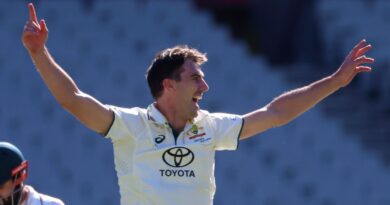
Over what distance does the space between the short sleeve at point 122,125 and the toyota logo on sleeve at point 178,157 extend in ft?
0.62

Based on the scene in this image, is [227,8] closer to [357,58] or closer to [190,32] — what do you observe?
[190,32]

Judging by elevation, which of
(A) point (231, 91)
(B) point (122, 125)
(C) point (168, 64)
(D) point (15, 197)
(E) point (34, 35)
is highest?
(A) point (231, 91)

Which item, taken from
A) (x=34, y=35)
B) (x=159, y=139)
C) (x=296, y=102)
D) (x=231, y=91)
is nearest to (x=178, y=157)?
(x=159, y=139)

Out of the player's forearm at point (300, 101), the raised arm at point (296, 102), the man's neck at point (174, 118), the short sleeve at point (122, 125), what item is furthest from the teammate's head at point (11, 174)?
the player's forearm at point (300, 101)

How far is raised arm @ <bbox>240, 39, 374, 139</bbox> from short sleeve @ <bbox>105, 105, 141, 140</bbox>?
0.53 meters

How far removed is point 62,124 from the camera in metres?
13.6

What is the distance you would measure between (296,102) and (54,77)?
1.21 m

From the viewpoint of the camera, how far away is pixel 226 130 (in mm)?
6516

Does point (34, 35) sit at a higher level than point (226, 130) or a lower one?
higher

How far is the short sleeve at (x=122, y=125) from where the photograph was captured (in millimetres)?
6340

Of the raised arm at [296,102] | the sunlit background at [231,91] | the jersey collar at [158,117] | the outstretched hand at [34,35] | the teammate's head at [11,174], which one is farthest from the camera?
the sunlit background at [231,91]

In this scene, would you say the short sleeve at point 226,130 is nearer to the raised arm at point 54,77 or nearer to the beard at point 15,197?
the raised arm at point 54,77

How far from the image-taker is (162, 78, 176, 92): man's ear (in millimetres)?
6457

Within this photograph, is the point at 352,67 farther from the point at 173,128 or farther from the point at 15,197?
the point at 15,197
